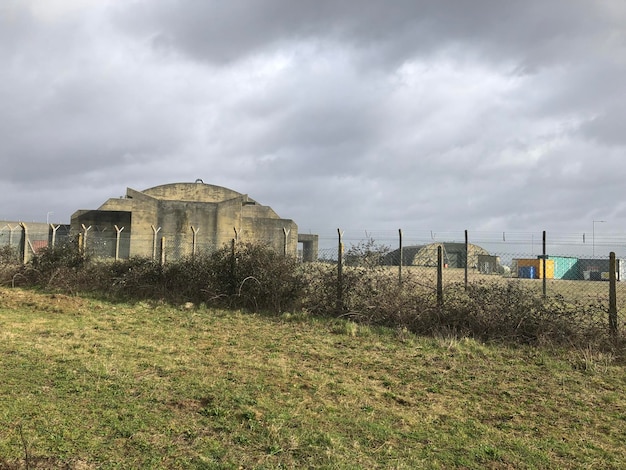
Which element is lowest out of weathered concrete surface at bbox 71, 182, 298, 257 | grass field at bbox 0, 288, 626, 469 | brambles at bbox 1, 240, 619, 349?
grass field at bbox 0, 288, 626, 469

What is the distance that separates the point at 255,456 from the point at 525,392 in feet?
11.5

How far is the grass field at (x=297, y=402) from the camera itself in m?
3.60

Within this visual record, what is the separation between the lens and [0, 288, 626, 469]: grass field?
360 centimetres

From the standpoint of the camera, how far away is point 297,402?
4.78m

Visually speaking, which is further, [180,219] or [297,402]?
[180,219]

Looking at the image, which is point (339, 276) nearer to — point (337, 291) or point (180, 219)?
point (337, 291)

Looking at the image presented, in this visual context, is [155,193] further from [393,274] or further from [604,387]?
[604,387]

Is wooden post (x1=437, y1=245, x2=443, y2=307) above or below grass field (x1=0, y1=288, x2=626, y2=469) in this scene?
above

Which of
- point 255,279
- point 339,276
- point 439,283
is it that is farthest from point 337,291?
point 439,283

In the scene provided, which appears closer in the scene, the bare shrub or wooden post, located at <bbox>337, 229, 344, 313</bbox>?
wooden post, located at <bbox>337, 229, 344, 313</bbox>

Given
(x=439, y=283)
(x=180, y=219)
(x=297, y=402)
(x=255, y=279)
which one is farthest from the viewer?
(x=180, y=219)

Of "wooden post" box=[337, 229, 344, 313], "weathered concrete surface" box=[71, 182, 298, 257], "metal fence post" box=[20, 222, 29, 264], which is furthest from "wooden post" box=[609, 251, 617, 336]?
"weathered concrete surface" box=[71, 182, 298, 257]

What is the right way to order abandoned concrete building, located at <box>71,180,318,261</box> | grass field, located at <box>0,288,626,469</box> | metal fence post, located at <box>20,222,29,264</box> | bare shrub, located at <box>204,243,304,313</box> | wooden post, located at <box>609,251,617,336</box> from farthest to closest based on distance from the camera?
abandoned concrete building, located at <box>71,180,318,261</box> → metal fence post, located at <box>20,222,29,264</box> → bare shrub, located at <box>204,243,304,313</box> → wooden post, located at <box>609,251,617,336</box> → grass field, located at <box>0,288,626,469</box>

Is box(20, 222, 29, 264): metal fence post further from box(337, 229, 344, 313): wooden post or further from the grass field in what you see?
box(337, 229, 344, 313): wooden post
